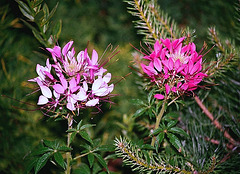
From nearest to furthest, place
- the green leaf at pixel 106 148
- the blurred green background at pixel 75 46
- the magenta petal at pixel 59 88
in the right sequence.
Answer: the magenta petal at pixel 59 88, the green leaf at pixel 106 148, the blurred green background at pixel 75 46

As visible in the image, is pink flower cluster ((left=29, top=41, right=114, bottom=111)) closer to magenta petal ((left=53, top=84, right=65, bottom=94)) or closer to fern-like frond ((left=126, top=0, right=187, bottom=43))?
magenta petal ((left=53, top=84, right=65, bottom=94))

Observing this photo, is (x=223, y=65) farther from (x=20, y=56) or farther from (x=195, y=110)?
(x=20, y=56)

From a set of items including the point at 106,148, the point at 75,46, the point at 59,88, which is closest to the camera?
the point at 59,88

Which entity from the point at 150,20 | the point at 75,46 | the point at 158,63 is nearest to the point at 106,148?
the point at 158,63

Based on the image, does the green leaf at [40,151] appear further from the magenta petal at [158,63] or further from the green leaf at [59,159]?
the magenta petal at [158,63]

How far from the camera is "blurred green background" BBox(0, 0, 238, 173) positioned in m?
0.84

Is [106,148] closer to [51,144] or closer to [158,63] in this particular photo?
[51,144]

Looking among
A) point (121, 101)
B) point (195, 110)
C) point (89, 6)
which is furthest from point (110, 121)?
point (89, 6)

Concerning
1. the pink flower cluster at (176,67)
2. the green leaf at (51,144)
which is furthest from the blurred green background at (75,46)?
the pink flower cluster at (176,67)

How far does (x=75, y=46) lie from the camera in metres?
1.01

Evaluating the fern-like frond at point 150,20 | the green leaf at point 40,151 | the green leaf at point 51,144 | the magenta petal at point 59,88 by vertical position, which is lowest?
the green leaf at point 40,151

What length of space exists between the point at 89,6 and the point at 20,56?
42 cm

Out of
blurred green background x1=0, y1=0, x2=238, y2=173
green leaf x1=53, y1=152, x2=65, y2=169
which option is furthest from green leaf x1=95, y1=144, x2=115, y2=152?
blurred green background x1=0, y1=0, x2=238, y2=173

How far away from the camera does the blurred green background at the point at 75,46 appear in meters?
0.84
